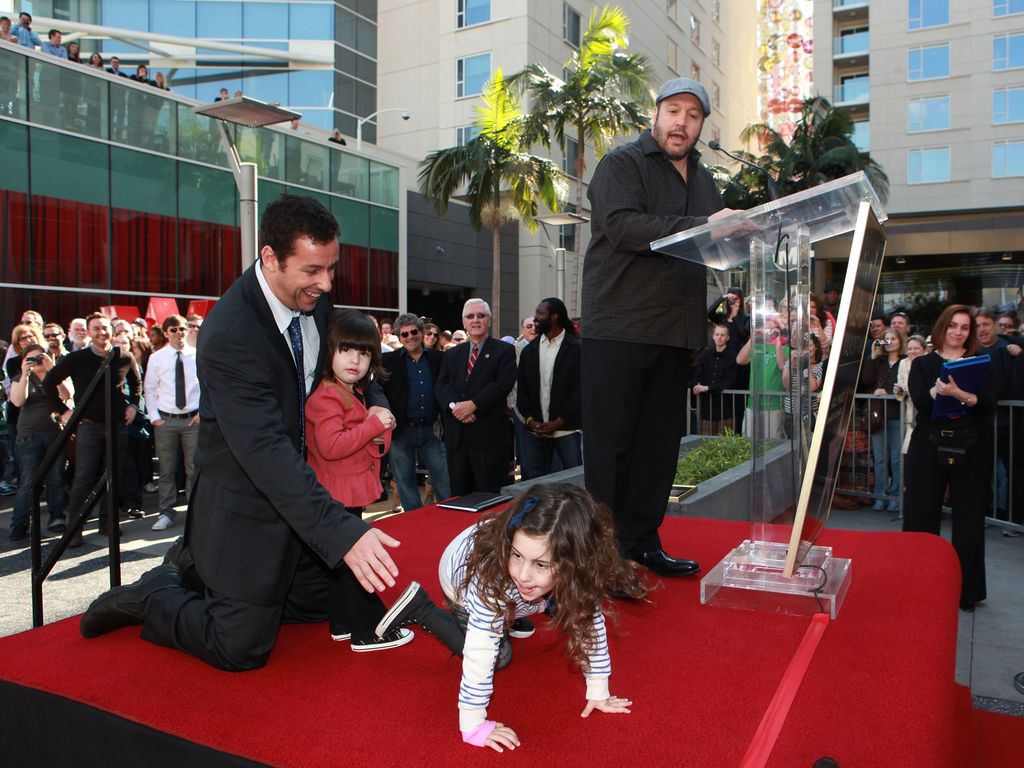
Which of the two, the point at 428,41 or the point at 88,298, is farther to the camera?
the point at 428,41

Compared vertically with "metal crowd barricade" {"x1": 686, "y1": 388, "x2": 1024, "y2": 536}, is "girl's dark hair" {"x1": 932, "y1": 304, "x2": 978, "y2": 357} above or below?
above

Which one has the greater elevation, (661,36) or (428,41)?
(661,36)

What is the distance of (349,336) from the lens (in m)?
3.21

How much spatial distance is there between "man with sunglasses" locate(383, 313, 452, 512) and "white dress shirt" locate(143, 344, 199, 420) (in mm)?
2142

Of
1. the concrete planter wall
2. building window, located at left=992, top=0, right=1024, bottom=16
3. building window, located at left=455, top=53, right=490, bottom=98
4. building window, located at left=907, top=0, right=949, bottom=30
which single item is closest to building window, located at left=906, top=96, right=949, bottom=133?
building window, located at left=907, top=0, right=949, bottom=30

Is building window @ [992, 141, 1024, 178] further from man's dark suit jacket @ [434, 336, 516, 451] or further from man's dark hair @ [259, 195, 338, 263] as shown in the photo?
man's dark hair @ [259, 195, 338, 263]

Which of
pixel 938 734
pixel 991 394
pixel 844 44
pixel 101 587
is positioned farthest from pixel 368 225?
pixel 844 44

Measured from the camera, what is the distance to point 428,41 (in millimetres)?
32250

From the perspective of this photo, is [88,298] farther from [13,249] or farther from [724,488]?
[724,488]

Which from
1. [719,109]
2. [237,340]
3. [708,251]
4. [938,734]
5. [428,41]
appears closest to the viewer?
[938,734]

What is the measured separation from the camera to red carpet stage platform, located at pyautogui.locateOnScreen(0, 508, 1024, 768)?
2.20 metres

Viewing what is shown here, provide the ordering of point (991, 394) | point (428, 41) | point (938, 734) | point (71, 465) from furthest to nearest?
point (428, 41) → point (71, 465) → point (991, 394) → point (938, 734)

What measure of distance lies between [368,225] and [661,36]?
72.0 feet

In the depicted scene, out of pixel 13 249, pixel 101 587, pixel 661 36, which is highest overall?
pixel 661 36
